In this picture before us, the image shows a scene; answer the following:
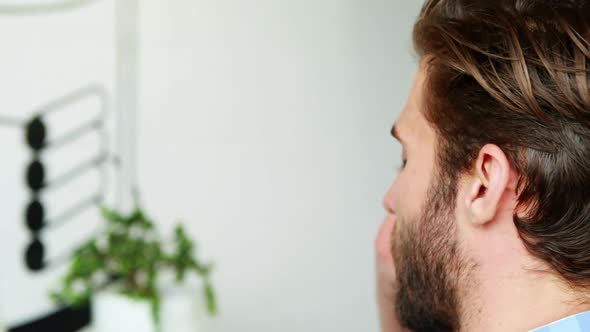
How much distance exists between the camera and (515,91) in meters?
0.86

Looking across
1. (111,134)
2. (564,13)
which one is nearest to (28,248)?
(111,134)

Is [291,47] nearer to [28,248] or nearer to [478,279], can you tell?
[28,248]

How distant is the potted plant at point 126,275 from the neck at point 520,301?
71cm

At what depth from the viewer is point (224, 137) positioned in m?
1.86

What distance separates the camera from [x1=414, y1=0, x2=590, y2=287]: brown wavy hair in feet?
2.77

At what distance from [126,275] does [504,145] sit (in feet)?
2.77

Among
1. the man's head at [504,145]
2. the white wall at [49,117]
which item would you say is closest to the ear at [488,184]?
the man's head at [504,145]

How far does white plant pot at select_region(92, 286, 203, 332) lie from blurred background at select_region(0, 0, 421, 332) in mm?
176

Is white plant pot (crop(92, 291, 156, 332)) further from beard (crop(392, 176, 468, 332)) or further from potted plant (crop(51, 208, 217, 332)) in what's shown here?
beard (crop(392, 176, 468, 332))

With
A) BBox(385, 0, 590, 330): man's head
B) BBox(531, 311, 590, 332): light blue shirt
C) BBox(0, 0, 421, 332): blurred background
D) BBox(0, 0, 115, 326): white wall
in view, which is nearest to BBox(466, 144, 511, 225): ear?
BBox(385, 0, 590, 330): man's head

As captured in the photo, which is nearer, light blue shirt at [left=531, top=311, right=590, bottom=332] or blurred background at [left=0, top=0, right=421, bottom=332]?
light blue shirt at [left=531, top=311, right=590, bottom=332]

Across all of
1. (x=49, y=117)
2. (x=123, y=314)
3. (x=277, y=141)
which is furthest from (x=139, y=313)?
(x=277, y=141)

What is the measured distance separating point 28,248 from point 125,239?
211mm

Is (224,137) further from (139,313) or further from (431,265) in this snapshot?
(431,265)
